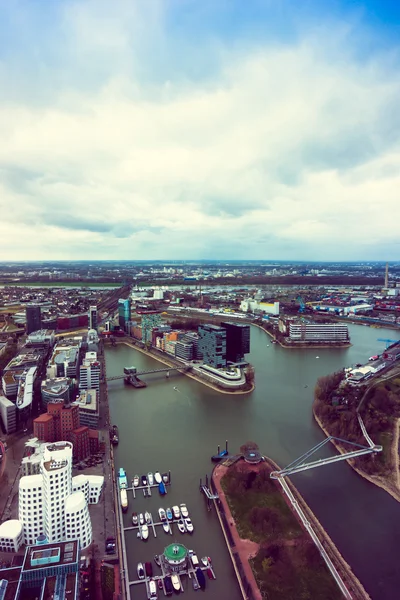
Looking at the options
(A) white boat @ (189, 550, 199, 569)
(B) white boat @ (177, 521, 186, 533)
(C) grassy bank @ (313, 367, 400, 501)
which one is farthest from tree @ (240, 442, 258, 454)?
(A) white boat @ (189, 550, 199, 569)

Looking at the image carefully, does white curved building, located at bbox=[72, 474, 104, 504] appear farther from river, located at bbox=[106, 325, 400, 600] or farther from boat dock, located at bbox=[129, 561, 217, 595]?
boat dock, located at bbox=[129, 561, 217, 595]

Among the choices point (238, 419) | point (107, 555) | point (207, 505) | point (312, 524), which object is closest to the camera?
point (107, 555)

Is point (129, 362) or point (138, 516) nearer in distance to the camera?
point (138, 516)

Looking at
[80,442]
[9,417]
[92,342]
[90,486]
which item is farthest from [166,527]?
[92,342]

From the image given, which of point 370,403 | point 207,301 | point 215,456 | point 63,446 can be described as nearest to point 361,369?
point 370,403

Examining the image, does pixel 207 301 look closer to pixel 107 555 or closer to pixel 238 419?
pixel 238 419

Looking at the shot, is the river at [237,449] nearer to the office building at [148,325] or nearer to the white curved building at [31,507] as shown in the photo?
the white curved building at [31,507]

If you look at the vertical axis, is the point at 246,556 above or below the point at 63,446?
below
